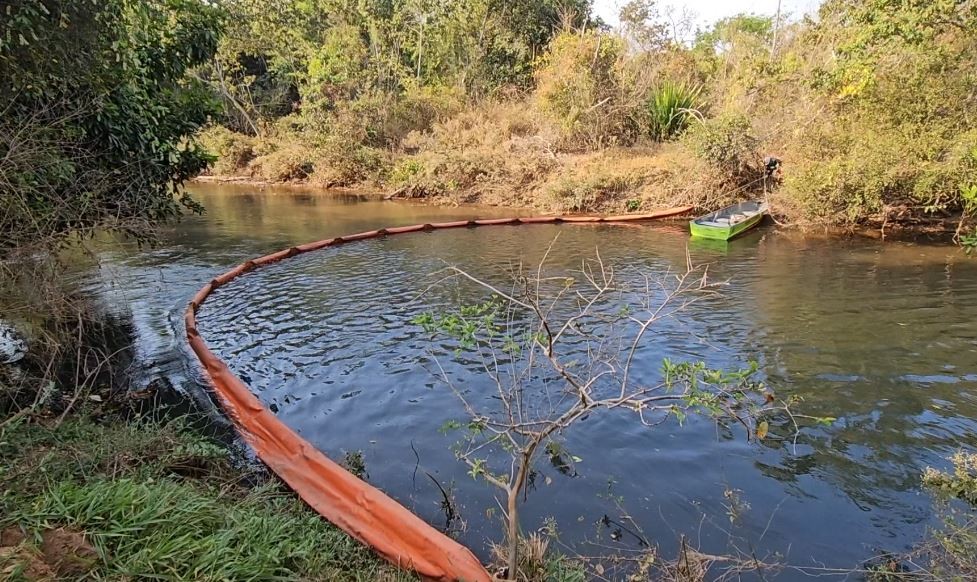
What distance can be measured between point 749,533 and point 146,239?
6.87 metres

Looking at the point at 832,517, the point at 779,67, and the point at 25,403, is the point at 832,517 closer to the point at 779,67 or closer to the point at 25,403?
the point at 25,403

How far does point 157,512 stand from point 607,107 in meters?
20.5

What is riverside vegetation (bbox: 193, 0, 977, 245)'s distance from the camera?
39.4 feet

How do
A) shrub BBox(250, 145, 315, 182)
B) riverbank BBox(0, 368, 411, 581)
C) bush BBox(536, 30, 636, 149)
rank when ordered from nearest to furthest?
riverbank BBox(0, 368, 411, 581)
bush BBox(536, 30, 636, 149)
shrub BBox(250, 145, 315, 182)

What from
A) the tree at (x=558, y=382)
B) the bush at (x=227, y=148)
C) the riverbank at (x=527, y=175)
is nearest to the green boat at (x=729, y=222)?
the riverbank at (x=527, y=175)

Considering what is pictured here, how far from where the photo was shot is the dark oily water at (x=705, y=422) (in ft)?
14.5

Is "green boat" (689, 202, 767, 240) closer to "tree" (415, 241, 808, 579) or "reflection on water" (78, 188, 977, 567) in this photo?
"reflection on water" (78, 188, 977, 567)

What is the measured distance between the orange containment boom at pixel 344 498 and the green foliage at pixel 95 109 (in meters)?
1.95

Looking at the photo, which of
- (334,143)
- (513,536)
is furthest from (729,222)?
(334,143)

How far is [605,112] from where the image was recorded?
21.2 metres

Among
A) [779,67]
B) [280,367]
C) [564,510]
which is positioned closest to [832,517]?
[564,510]

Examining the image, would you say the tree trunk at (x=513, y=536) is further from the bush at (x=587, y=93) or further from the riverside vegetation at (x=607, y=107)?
the bush at (x=587, y=93)

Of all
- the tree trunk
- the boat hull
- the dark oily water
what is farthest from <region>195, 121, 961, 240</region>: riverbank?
the tree trunk

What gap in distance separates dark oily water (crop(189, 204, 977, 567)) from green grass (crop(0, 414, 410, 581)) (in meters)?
0.98
